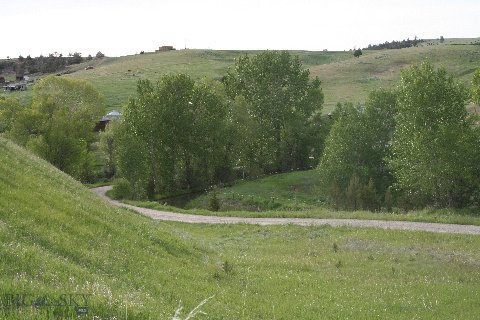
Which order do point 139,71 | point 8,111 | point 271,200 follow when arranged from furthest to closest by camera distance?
point 139,71, point 8,111, point 271,200

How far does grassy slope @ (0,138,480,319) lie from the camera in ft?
31.0

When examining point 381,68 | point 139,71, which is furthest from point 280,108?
point 139,71

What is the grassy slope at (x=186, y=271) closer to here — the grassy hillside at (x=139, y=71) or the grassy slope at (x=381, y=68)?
the grassy slope at (x=381, y=68)

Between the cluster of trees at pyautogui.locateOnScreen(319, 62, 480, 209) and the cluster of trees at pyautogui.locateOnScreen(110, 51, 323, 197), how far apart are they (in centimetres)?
1939

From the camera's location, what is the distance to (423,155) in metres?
42.8

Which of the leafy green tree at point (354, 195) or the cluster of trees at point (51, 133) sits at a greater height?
the cluster of trees at point (51, 133)

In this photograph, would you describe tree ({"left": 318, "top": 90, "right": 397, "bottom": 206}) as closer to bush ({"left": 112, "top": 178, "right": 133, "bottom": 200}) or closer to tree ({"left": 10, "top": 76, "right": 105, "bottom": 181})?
bush ({"left": 112, "top": 178, "right": 133, "bottom": 200})

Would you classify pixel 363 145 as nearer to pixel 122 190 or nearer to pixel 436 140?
pixel 436 140

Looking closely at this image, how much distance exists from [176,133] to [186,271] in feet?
167

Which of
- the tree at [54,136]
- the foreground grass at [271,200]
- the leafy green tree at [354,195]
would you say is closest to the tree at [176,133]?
the foreground grass at [271,200]

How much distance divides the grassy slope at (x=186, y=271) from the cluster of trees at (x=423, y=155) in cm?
1891

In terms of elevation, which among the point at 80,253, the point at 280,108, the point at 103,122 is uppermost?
the point at 280,108

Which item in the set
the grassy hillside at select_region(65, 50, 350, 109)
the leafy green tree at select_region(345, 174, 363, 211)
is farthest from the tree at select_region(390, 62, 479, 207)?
the grassy hillside at select_region(65, 50, 350, 109)

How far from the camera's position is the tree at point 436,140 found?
4194 centimetres
